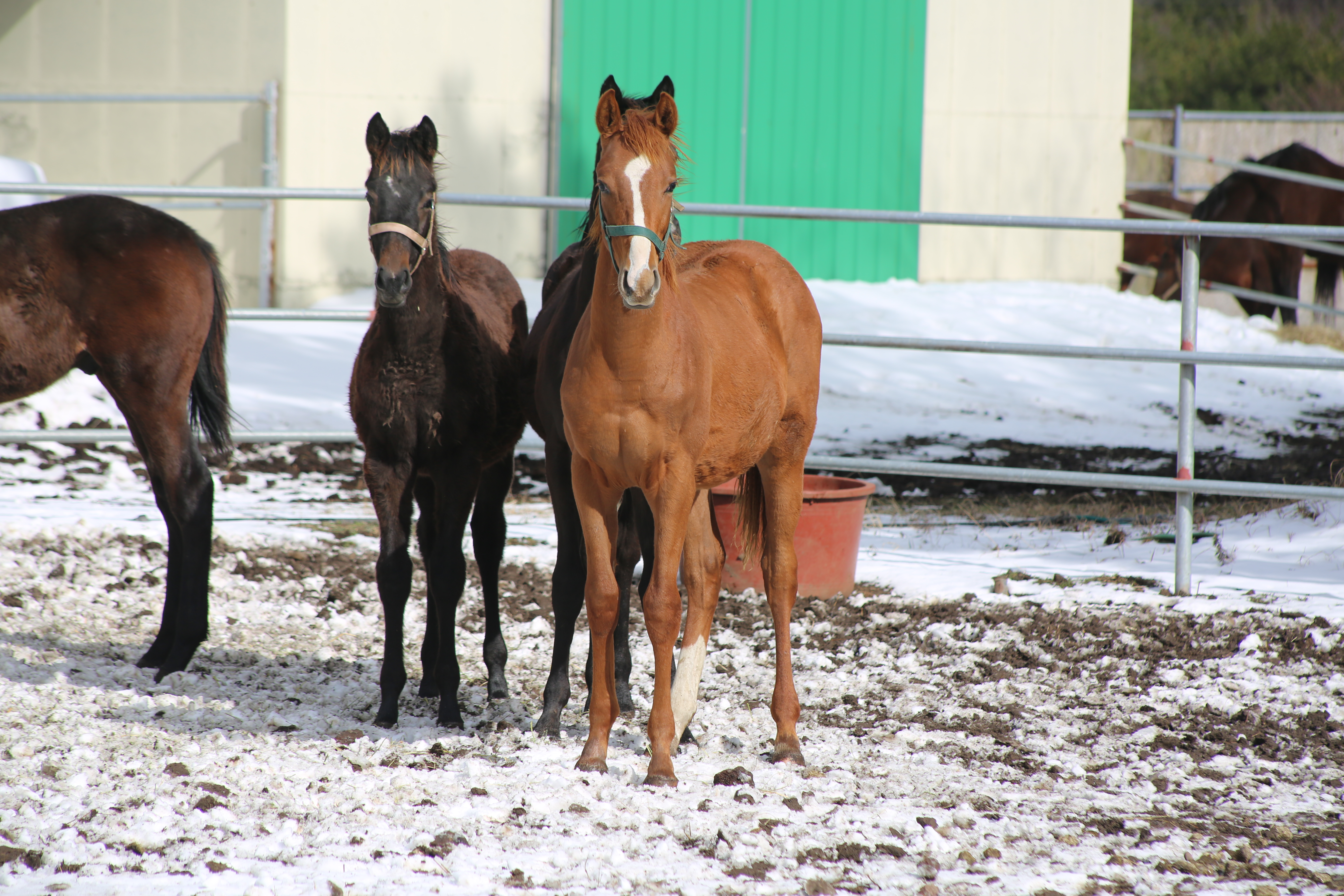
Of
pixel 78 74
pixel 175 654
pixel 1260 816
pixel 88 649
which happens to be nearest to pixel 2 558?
pixel 88 649

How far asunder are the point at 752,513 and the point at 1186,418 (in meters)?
2.26

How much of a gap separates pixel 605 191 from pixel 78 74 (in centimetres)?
914

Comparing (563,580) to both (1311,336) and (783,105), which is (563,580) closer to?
(783,105)

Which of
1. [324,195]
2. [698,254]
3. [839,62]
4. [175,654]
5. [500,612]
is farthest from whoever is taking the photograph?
[839,62]

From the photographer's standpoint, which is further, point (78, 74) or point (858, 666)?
point (78, 74)

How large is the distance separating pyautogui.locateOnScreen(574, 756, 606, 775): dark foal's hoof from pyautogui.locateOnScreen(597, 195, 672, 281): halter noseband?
50.0 inches

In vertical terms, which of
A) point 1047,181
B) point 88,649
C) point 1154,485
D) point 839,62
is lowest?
point 88,649

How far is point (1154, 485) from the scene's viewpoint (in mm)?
4934

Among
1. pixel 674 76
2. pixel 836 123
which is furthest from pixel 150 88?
pixel 836 123

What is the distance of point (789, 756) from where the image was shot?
11.0 feet

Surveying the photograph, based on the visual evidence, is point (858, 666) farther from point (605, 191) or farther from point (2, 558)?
point (2, 558)

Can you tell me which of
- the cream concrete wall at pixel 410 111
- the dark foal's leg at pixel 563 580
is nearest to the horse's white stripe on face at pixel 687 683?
the dark foal's leg at pixel 563 580

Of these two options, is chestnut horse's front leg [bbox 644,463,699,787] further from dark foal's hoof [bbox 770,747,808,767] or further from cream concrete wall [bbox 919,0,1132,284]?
cream concrete wall [bbox 919,0,1132,284]

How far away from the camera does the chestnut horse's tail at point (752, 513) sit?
12.5ft
